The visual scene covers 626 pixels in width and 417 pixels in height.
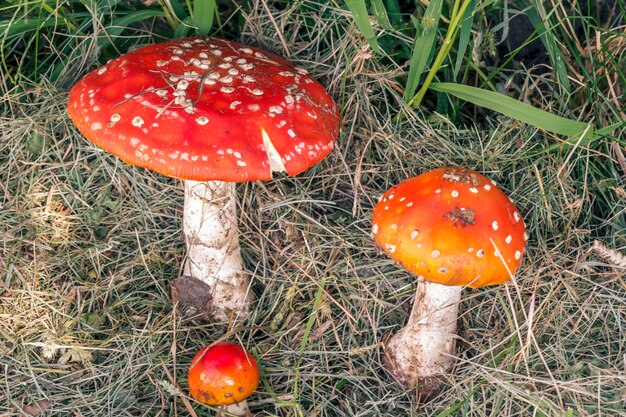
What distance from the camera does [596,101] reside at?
288 centimetres

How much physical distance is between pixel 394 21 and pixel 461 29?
1.08ft

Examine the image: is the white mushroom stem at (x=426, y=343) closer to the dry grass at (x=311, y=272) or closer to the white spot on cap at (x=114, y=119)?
the dry grass at (x=311, y=272)

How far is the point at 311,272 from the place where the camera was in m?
2.96

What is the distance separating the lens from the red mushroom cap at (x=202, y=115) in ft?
7.52

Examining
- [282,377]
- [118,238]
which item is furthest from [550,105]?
[118,238]

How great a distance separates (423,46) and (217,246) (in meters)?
1.18

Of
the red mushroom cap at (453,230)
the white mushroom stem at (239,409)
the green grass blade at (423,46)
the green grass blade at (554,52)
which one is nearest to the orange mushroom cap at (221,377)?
the white mushroom stem at (239,409)

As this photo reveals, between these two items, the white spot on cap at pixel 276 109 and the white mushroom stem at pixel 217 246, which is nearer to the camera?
the white spot on cap at pixel 276 109

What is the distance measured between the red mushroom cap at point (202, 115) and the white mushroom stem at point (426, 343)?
738 millimetres

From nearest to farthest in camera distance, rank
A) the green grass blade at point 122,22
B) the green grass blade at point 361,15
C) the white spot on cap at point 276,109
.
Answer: the white spot on cap at point 276,109, the green grass blade at point 361,15, the green grass blade at point 122,22

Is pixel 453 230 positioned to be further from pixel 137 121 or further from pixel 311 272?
pixel 137 121

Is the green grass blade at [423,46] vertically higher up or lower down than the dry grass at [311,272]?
higher up

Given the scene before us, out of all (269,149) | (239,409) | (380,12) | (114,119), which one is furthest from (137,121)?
(239,409)

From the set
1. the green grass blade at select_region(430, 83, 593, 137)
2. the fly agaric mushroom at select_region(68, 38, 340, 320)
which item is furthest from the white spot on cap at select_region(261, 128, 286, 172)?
the green grass blade at select_region(430, 83, 593, 137)
